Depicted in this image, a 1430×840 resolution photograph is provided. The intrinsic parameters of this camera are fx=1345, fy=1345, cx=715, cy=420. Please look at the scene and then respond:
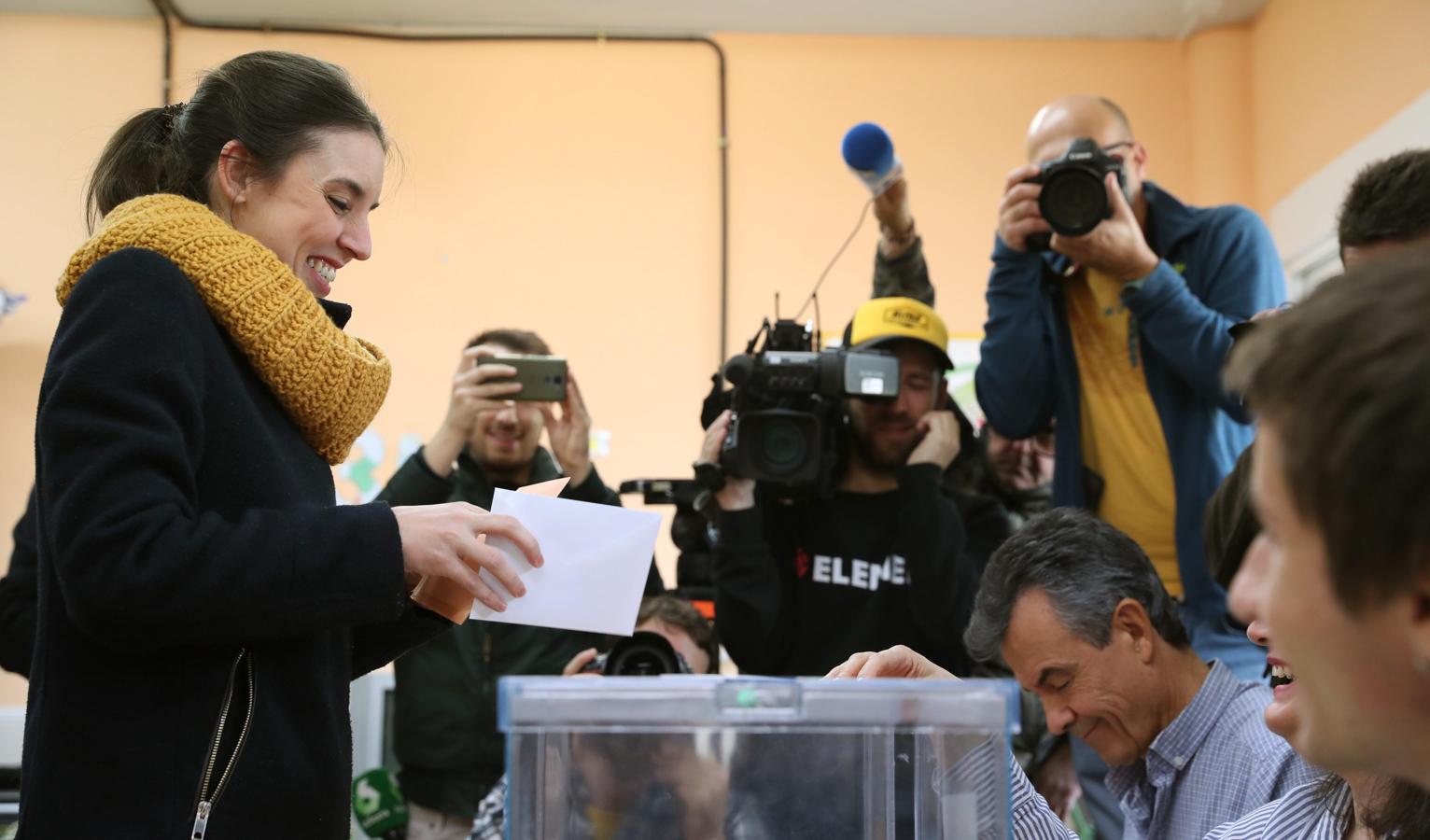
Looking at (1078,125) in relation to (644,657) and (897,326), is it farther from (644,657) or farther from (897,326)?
(644,657)

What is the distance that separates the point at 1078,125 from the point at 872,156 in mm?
366

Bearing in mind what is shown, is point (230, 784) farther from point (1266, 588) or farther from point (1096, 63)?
point (1096, 63)

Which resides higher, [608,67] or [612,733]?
[608,67]

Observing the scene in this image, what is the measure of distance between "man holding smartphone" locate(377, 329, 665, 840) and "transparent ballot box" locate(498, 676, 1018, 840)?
1589mm

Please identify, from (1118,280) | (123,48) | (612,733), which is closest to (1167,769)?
(1118,280)

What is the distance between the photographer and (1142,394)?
2.04 meters

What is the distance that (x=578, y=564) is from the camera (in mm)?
1053

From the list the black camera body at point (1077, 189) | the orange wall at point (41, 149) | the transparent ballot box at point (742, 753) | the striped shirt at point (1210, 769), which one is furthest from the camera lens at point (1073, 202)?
the orange wall at point (41, 149)

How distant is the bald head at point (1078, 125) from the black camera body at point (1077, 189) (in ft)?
0.57

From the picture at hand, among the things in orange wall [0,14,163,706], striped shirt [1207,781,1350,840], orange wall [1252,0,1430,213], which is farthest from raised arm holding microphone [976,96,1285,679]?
orange wall [0,14,163,706]

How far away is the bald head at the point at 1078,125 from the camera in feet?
7.20

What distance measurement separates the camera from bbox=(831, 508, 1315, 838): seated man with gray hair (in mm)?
1516

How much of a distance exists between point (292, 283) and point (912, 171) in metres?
2.97

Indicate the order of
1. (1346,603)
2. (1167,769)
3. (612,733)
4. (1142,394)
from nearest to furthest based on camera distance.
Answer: (1346,603) → (612,733) → (1167,769) → (1142,394)
